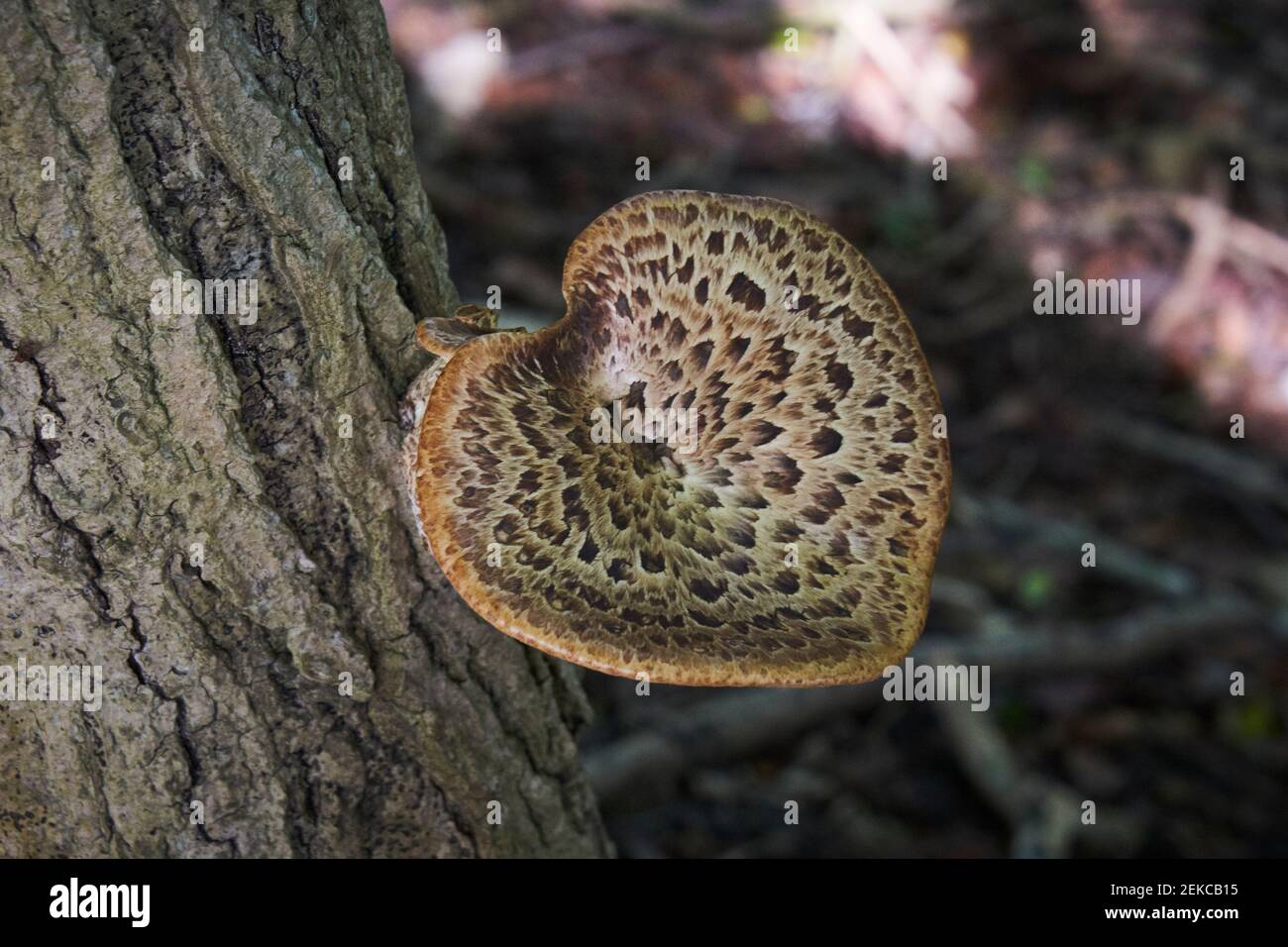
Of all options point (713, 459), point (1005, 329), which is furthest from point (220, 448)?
point (1005, 329)

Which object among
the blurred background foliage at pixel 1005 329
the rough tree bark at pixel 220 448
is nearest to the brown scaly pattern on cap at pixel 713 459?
the rough tree bark at pixel 220 448

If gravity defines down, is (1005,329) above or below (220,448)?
above

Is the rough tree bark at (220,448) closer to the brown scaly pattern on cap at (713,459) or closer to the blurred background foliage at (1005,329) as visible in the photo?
the brown scaly pattern on cap at (713,459)

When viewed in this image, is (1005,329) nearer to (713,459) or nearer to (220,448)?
(713,459)

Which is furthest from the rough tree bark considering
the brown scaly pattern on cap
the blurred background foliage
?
the blurred background foliage

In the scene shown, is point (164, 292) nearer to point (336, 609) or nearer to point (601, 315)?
point (336, 609)

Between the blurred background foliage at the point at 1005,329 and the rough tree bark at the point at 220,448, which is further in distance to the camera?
the blurred background foliage at the point at 1005,329

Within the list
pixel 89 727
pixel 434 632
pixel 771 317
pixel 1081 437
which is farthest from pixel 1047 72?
pixel 89 727
